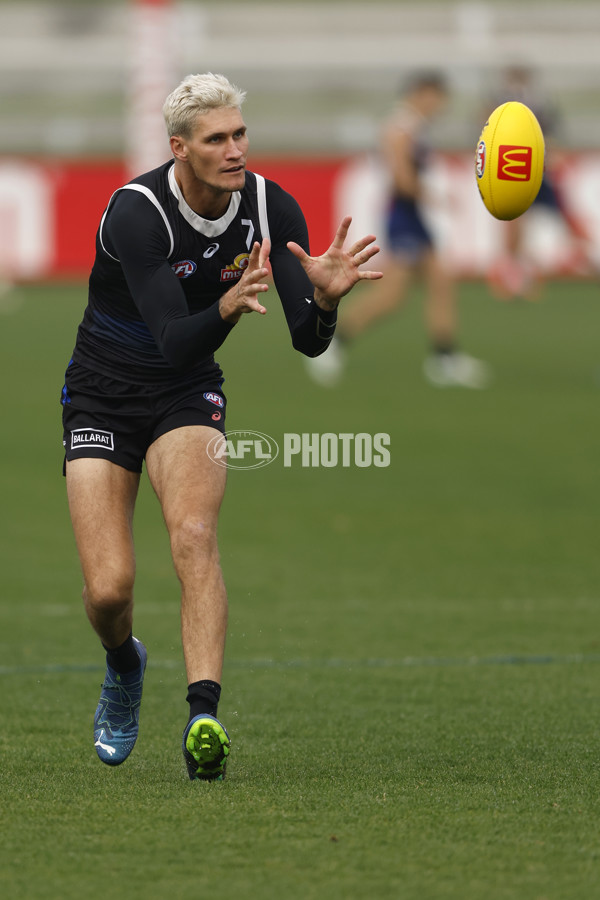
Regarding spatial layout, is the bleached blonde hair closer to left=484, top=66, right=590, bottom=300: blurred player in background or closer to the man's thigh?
the man's thigh

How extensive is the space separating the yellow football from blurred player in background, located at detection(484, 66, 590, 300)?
548 centimetres

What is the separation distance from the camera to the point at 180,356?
4812 mm

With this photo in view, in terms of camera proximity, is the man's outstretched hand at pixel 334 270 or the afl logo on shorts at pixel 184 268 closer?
the man's outstretched hand at pixel 334 270

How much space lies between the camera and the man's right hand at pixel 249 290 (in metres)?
4.63

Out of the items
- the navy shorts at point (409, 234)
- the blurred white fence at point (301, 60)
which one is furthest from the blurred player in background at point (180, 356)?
the blurred white fence at point (301, 60)

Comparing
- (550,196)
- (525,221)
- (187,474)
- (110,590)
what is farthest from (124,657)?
(525,221)

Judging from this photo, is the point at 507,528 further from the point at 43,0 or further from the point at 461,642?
the point at 43,0

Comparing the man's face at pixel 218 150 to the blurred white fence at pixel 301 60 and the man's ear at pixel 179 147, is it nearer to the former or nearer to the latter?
the man's ear at pixel 179 147

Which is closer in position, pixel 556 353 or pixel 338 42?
pixel 556 353

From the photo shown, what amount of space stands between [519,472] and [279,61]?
24912mm

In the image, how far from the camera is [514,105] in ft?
19.8

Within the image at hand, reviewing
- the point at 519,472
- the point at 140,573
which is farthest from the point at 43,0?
the point at 140,573


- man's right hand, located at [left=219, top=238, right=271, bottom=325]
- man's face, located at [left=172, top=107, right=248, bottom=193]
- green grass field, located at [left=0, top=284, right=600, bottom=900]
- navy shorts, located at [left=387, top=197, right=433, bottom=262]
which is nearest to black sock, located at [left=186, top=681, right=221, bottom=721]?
green grass field, located at [left=0, top=284, right=600, bottom=900]

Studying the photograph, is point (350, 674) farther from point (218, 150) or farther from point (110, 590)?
point (218, 150)
